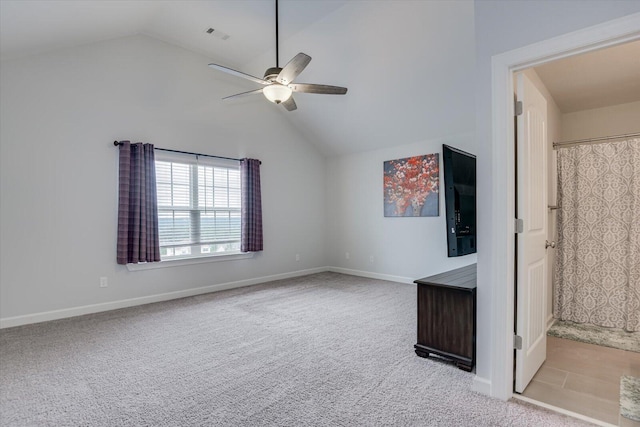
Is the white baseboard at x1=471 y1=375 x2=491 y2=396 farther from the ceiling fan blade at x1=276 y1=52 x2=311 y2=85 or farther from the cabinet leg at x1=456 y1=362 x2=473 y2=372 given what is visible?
the ceiling fan blade at x1=276 y1=52 x2=311 y2=85

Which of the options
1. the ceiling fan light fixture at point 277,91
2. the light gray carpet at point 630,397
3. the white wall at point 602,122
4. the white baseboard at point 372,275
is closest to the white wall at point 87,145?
the white baseboard at point 372,275

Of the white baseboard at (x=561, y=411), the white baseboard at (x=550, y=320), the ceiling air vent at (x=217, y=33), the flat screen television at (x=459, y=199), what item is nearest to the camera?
the white baseboard at (x=561, y=411)

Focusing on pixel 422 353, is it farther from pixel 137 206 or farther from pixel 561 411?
pixel 137 206

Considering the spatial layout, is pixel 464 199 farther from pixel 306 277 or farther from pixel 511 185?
pixel 306 277

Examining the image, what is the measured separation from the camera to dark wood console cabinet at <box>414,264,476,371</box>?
2.34m

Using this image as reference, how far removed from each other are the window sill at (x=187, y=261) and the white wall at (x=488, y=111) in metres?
3.87

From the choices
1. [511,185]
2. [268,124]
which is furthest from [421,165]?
[511,185]

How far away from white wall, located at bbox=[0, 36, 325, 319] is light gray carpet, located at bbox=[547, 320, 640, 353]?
4.23 metres

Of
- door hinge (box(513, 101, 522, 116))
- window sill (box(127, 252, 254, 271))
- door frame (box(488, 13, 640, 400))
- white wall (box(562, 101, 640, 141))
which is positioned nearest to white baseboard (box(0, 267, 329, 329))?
window sill (box(127, 252, 254, 271))

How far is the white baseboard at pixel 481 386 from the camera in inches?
79.4

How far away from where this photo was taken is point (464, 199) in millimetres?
2436

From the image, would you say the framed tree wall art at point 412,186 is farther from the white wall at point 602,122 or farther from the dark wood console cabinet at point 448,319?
the dark wood console cabinet at point 448,319

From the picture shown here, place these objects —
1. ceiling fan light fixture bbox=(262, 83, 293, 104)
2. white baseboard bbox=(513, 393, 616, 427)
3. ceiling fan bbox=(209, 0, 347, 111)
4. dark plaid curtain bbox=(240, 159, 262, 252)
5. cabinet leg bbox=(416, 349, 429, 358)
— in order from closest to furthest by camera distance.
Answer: white baseboard bbox=(513, 393, 616, 427), cabinet leg bbox=(416, 349, 429, 358), ceiling fan bbox=(209, 0, 347, 111), ceiling fan light fixture bbox=(262, 83, 293, 104), dark plaid curtain bbox=(240, 159, 262, 252)

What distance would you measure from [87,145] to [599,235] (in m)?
5.79
